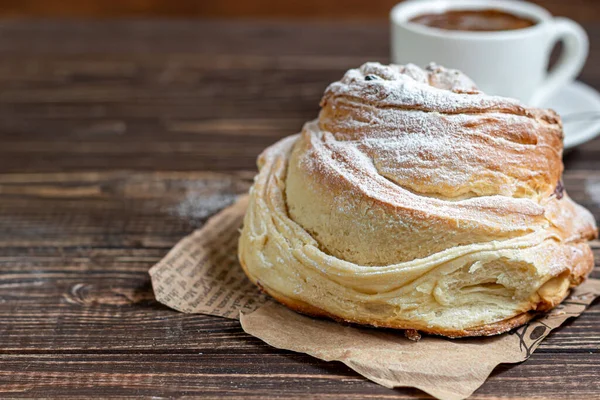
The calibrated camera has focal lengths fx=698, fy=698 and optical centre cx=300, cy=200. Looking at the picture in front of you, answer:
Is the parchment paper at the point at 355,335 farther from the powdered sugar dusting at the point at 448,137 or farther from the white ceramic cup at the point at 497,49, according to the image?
the white ceramic cup at the point at 497,49

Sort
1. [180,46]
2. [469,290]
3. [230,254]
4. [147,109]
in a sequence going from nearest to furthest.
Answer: [469,290] < [230,254] < [147,109] < [180,46]

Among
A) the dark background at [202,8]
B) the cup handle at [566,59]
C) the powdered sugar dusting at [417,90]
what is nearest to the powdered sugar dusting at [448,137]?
the powdered sugar dusting at [417,90]

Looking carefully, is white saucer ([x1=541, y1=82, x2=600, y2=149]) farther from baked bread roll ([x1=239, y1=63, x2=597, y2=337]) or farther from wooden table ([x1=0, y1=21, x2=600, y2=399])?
baked bread roll ([x1=239, y1=63, x2=597, y2=337])

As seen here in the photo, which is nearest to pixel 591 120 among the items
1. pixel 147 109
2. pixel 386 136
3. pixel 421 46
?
pixel 421 46

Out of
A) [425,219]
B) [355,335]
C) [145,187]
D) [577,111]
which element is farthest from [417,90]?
[577,111]

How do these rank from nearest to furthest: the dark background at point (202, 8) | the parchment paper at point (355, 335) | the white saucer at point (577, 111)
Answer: the parchment paper at point (355, 335)
the white saucer at point (577, 111)
the dark background at point (202, 8)

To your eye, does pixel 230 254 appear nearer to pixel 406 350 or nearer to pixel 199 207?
pixel 199 207

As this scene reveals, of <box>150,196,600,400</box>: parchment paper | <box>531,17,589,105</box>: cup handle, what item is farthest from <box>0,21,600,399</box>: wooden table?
<box>531,17,589,105</box>: cup handle
